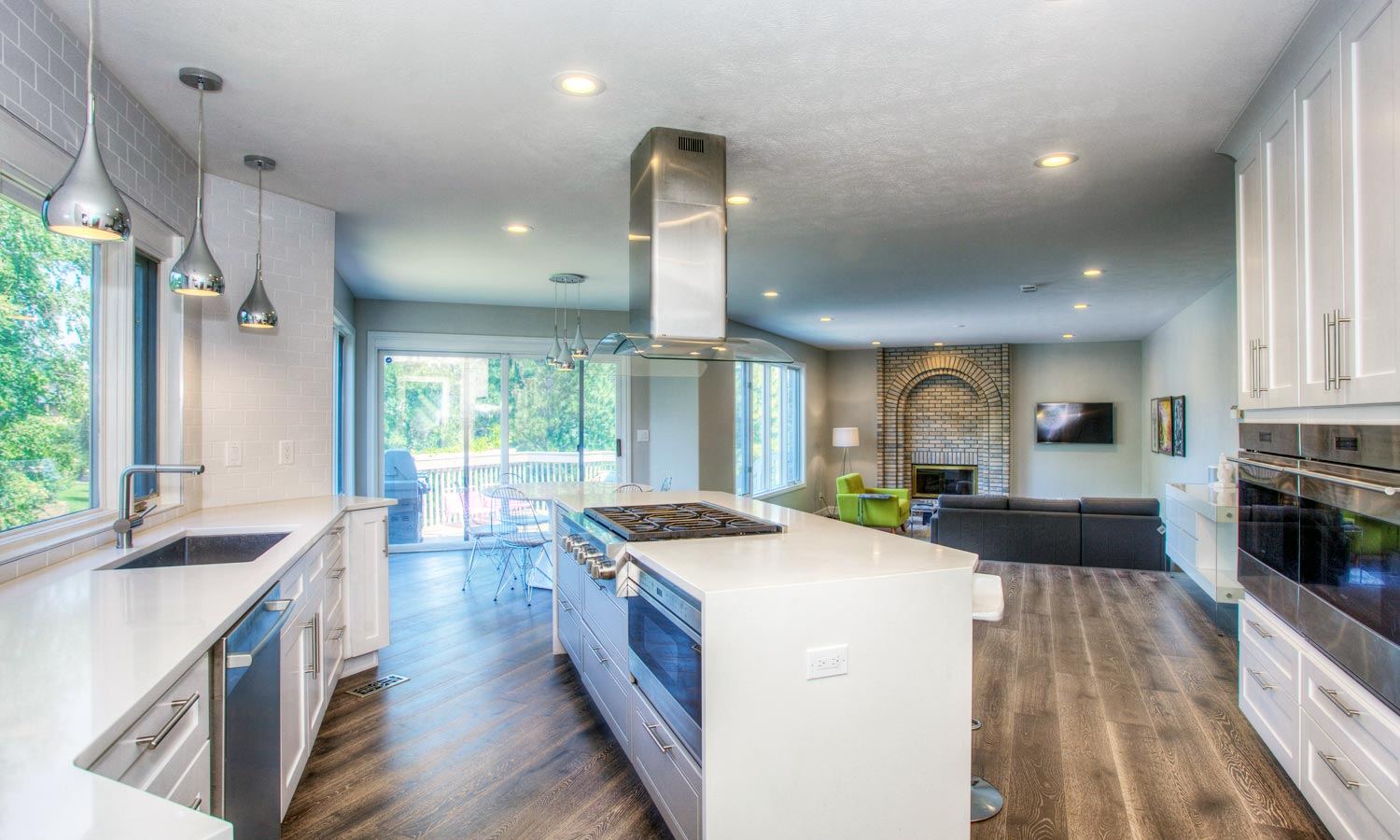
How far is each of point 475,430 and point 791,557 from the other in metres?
5.53

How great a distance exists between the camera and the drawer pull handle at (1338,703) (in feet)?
6.42

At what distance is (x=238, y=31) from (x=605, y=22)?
1.10 meters

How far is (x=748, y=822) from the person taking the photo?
1.90m

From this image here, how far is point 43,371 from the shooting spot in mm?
2266

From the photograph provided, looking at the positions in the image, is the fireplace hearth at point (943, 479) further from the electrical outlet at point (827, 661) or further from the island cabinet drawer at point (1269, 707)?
the electrical outlet at point (827, 661)

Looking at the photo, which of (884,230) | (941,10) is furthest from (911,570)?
(884,230)

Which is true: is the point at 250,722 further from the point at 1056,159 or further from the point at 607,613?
the point at 1056,159

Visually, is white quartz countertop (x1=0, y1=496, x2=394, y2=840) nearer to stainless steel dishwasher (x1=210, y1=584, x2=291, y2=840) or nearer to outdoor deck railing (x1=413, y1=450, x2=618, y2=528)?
stainless steel dishwasher (x1=210, y1=584, x2=291, y2=840)

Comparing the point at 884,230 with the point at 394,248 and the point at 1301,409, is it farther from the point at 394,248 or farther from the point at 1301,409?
the point at 394,248

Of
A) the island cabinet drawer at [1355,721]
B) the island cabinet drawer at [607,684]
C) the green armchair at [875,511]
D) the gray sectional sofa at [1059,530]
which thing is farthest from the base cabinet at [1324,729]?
the green armchair at [875,511]

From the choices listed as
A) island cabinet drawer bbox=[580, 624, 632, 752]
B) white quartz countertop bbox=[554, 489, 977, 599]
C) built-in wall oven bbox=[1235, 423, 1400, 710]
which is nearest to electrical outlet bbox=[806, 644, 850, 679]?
white quartz countertop bbox=[554, 489, 977, 599]

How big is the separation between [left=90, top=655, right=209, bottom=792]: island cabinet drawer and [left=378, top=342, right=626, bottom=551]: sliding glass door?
5.14m

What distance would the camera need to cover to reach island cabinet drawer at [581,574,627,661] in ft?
8.91

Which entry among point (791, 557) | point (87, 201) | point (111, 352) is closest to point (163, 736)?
point (87, 201)
